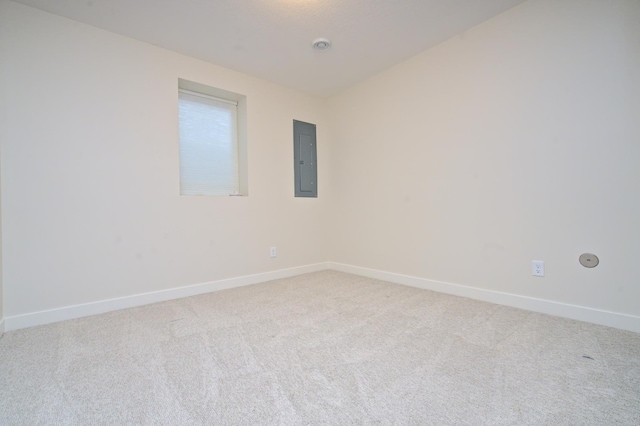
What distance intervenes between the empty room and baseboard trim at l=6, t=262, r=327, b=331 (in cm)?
2

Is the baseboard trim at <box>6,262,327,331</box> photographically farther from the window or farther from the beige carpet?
the window

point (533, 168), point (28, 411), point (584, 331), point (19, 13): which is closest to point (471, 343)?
point (584, 331)

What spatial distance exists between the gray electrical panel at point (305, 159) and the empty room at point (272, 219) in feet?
1.33

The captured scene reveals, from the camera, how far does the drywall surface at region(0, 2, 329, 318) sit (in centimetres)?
198

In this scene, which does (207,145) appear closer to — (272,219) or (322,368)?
(272,219)

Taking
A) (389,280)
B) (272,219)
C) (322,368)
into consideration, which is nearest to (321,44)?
(272,219)

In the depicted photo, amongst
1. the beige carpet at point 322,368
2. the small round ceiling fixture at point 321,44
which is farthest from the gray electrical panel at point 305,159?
the beige carpet at point 322,368

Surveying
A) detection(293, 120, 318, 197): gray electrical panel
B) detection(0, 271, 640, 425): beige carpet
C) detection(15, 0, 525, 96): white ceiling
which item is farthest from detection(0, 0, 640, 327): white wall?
detection(293, 120, 318, 197): gray electrical panel

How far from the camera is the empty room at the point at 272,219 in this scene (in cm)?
128

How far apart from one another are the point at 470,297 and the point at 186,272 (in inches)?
105

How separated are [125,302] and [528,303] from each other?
330 centimetres

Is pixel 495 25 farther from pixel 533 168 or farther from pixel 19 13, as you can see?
pixel 19 13

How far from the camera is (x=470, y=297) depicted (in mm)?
2473

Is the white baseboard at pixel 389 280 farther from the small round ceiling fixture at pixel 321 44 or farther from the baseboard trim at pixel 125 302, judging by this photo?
the small round ceiling fixture at pixel 321 44
